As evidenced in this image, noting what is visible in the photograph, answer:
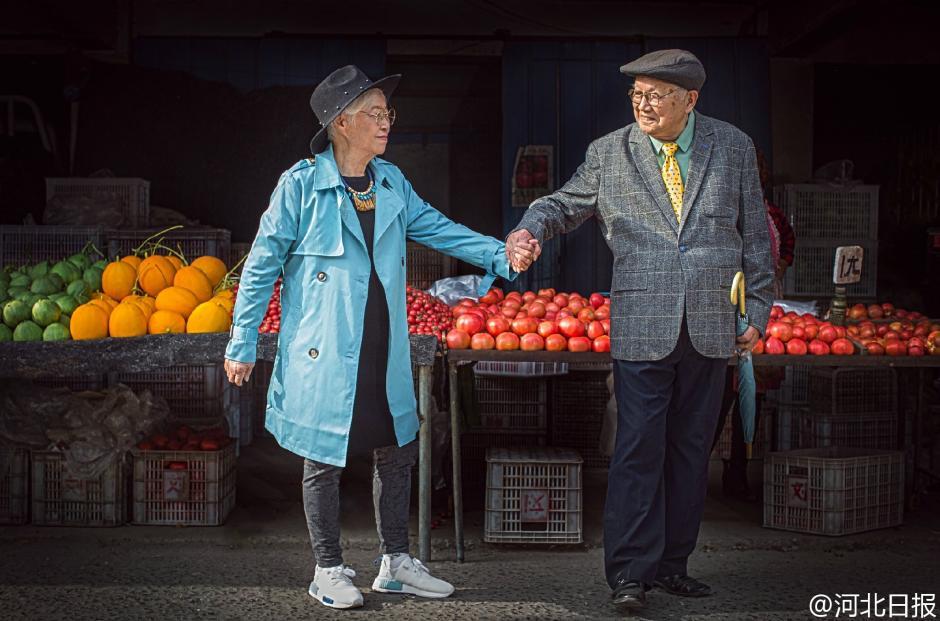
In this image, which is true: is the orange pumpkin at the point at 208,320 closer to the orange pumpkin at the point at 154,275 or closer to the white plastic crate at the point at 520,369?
the orange pumpkin at the point at 154,275

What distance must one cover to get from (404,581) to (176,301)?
181 cm

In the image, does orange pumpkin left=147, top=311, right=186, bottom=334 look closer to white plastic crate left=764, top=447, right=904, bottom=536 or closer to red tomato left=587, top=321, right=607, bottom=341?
red tomato left=587, top=321, right=607, bottom=341

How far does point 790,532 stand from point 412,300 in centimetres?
238

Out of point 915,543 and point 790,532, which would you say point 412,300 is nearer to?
point 790,532

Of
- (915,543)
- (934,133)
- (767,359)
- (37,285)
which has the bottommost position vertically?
(915,543)

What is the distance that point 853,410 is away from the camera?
638 centimetres

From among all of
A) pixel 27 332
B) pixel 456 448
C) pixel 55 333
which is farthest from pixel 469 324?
pixel 27 332

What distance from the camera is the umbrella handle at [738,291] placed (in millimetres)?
3885

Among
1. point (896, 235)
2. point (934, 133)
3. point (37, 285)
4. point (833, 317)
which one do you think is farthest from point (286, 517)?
point (934, 133)

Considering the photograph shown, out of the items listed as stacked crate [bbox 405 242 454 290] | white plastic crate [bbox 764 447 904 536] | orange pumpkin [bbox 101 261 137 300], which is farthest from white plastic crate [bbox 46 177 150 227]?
white plastic crate [bbox 764 447 904 536]

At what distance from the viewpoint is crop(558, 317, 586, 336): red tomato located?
4.86 m

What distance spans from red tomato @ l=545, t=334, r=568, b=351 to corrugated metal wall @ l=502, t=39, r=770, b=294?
389 cm

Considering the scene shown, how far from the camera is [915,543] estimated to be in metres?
5.23

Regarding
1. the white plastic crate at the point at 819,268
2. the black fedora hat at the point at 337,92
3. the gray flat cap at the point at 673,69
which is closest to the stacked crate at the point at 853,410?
the white plastic crate at the point at 819,268
